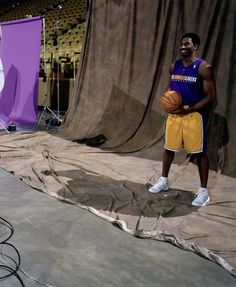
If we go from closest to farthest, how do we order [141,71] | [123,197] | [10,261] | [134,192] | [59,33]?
[10,261] → [123,197] → [134,192] → [141,71] → [59,33]

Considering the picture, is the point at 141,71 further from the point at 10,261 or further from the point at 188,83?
the point at 10,261

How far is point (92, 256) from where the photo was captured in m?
1.87

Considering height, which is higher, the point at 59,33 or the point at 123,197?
the point at 59,33

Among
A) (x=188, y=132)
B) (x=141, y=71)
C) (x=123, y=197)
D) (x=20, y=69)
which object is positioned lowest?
(x=123, y=197)

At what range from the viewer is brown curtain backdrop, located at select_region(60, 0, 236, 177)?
11.7ft

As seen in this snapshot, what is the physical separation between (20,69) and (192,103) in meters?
3.49

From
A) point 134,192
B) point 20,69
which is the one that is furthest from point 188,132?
point 20,69

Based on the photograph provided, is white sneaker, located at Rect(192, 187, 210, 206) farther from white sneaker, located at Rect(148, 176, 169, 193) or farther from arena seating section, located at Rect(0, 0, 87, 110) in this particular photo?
arena seating section, located at Rect(0, 0, 87, 110)

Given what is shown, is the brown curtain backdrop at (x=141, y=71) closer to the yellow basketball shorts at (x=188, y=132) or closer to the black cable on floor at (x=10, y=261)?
the yellow basketball shorts at (x=188, y=132)

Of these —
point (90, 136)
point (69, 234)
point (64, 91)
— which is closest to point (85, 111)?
point (90, 136)

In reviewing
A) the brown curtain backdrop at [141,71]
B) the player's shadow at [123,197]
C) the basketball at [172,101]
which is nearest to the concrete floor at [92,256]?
the player's shadow at [123,197]

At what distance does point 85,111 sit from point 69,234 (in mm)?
3151

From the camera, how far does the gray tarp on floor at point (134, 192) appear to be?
6.96 ft

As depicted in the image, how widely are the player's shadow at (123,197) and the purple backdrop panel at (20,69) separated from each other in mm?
2381
